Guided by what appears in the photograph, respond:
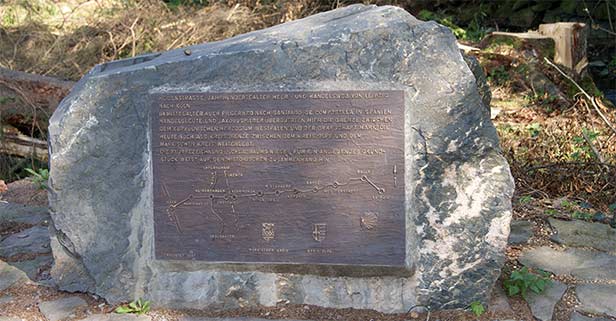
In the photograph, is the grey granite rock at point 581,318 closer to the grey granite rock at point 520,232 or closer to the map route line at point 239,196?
the grey granite rock at point 520,232

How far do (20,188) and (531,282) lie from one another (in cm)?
398

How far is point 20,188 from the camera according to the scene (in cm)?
541

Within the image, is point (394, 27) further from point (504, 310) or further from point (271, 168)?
point (504, 310)

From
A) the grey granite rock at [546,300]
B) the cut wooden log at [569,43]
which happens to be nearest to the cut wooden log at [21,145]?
the grey granite rock at [546,300]

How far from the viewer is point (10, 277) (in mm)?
3707

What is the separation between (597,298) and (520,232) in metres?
0.84

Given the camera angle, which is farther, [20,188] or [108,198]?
[20,188]

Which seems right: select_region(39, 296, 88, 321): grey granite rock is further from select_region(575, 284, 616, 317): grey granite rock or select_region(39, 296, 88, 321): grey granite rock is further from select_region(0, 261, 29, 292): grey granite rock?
select_region(575, 284, 616, 317): grey granite rock

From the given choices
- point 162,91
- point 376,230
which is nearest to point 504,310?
point 376,230

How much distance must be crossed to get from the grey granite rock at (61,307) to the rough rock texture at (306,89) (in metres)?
0.08

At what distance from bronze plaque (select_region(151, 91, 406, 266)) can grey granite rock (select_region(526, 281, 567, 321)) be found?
2.24 feet

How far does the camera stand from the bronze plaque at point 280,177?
3125mm

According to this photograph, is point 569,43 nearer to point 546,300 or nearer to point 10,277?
point 546,300

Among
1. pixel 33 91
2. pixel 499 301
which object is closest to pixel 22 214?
pixel 33 91
